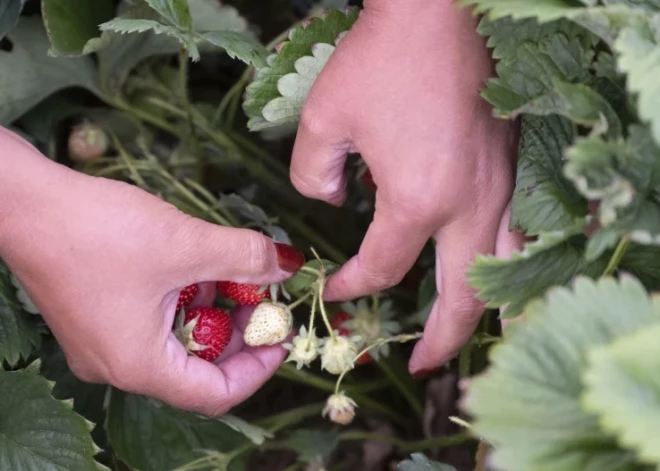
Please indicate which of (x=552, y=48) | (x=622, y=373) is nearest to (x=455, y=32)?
(x=552, y=48)

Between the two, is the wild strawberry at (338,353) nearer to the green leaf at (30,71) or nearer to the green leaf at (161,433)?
the green leaf at (161,433)

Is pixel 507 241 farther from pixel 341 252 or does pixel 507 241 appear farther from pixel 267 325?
pixel 341 252

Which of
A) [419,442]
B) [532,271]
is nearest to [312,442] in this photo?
[419,442]

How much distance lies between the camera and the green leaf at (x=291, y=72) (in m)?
0.66

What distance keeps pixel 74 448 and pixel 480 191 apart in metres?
0.45

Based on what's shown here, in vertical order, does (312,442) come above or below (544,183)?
below

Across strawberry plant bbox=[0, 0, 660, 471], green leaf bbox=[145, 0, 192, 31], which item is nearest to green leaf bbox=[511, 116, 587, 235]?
strawberry plant bbox=[0, 0, 660, 471]

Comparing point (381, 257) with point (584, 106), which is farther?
point (381, 257)

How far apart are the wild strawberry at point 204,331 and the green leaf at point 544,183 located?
31 cm

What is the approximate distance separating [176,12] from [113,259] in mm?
242

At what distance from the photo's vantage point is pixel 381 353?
2.89 feet

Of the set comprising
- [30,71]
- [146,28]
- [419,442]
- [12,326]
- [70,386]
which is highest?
[146,28]

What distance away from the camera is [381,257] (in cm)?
62

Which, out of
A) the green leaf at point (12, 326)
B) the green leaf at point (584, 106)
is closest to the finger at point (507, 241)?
the green leaf at point (584, 106)
